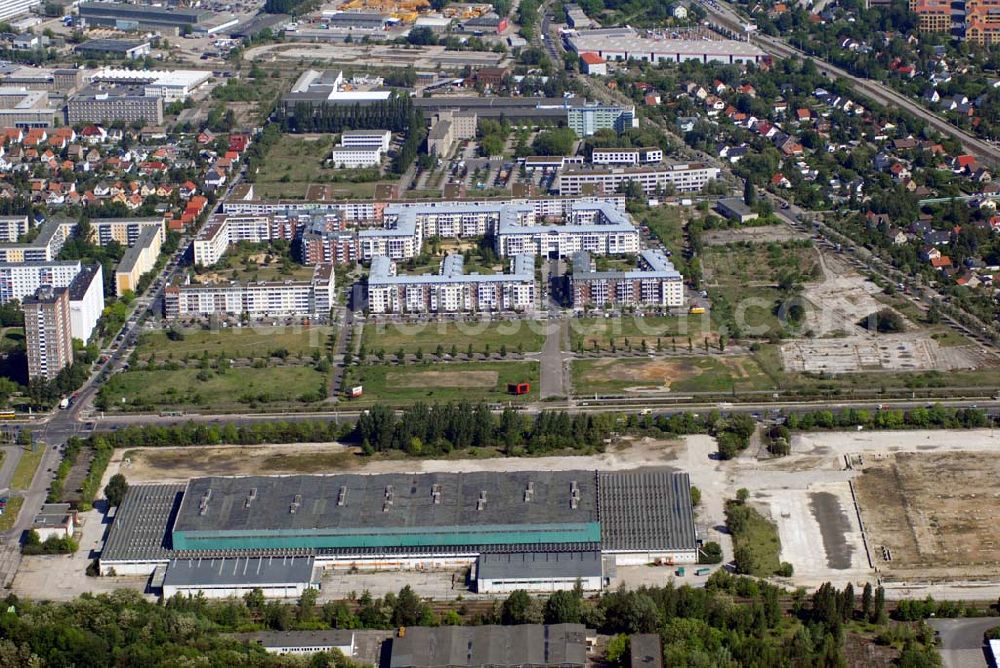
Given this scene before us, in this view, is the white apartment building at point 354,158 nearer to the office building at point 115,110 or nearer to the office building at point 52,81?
the office building at point 115,110

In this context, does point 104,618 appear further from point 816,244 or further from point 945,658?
point 816,244

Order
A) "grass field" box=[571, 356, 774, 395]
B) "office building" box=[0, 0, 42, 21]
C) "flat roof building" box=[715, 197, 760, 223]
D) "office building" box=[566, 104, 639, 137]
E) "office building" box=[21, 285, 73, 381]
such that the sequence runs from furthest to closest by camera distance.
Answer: "office building" box=[0, 0, 42, 21]
"office building" box=[566, 104, 639, 137]
"flat roof building" box=[715, 197, 760, 223]
"office building" box=[21, 285, 73, 381]
"grass field" box=[571, 356, 774, 395]

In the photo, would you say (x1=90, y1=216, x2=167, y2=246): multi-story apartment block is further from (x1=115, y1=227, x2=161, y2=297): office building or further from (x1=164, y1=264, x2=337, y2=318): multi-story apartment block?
(x1=164, y1=264, x2=337, y2=318): multi-story apartment block

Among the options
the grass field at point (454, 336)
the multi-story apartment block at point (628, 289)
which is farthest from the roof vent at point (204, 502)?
the multi-story apartment block at point (628, 289)

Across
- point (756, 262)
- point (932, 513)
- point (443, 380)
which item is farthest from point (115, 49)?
point (932, 513)

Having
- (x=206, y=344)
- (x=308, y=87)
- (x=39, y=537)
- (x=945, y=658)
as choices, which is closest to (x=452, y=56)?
(x=308, y=87)

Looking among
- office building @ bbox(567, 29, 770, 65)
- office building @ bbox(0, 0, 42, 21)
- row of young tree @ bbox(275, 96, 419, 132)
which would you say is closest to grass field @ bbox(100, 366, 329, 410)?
row of young tree @ bbox(275, 96, 419, 132)

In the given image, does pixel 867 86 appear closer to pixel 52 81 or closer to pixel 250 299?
pixel 52 81

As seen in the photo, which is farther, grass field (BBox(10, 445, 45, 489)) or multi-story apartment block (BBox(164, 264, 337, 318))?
multi-story apartment block (BBox(164, 264, 337, 318))
